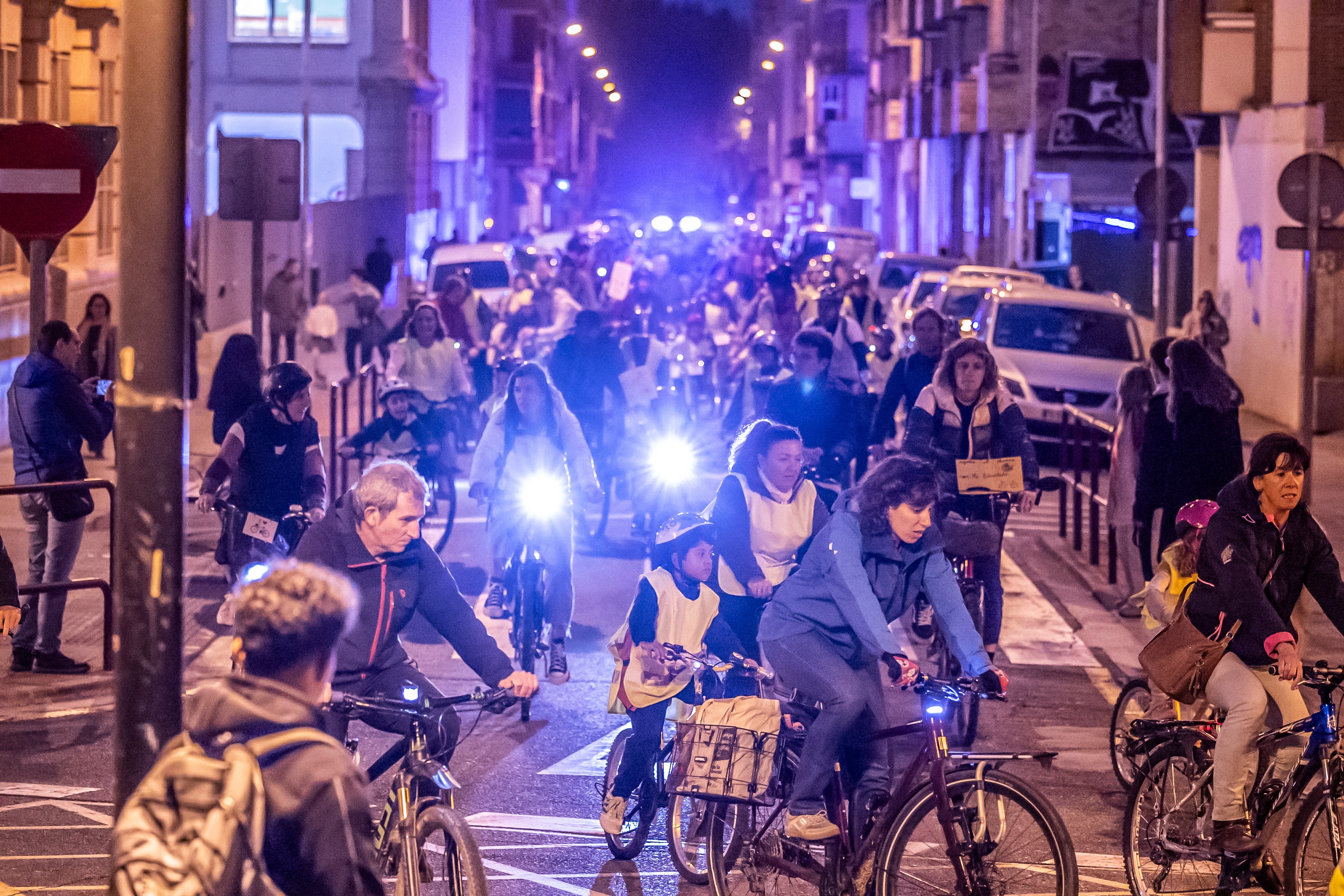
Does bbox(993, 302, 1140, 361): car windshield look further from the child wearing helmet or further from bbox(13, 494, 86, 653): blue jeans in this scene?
the child wearing helmet

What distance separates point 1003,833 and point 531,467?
5.15 metres

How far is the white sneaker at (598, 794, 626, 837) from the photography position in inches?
276

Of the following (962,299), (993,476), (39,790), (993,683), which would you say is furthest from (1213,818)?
(962,299)

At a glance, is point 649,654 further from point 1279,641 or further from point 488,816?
point 1279,641

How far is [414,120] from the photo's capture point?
5341cm

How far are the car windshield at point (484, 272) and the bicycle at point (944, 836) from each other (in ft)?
79.2

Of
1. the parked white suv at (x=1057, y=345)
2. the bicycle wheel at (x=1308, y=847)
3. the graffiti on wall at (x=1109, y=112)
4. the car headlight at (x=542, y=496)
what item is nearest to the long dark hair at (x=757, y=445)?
the car headlight at (x=542, y=496)

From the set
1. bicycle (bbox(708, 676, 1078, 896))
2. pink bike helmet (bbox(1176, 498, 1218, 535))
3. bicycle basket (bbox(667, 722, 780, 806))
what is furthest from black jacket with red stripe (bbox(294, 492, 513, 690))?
pink bike helmet (bbox(1176, 498, 1218, 535))

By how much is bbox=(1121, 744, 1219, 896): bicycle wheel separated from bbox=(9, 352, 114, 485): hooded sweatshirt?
20.6 ft

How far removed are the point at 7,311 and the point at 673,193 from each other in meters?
157

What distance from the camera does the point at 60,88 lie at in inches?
915

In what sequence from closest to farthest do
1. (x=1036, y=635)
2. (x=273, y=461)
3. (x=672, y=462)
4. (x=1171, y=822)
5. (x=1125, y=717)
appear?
(x=1171, y=822)
(x=1125, y=717)
(x=273, y=461)
(x=1036, y=635)
(x=672, y=462)

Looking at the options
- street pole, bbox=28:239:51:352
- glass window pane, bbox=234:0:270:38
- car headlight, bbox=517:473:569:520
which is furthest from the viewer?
glass window pane, bbox=234:0:270:38

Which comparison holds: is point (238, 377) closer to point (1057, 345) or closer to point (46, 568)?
point (46, 568)
